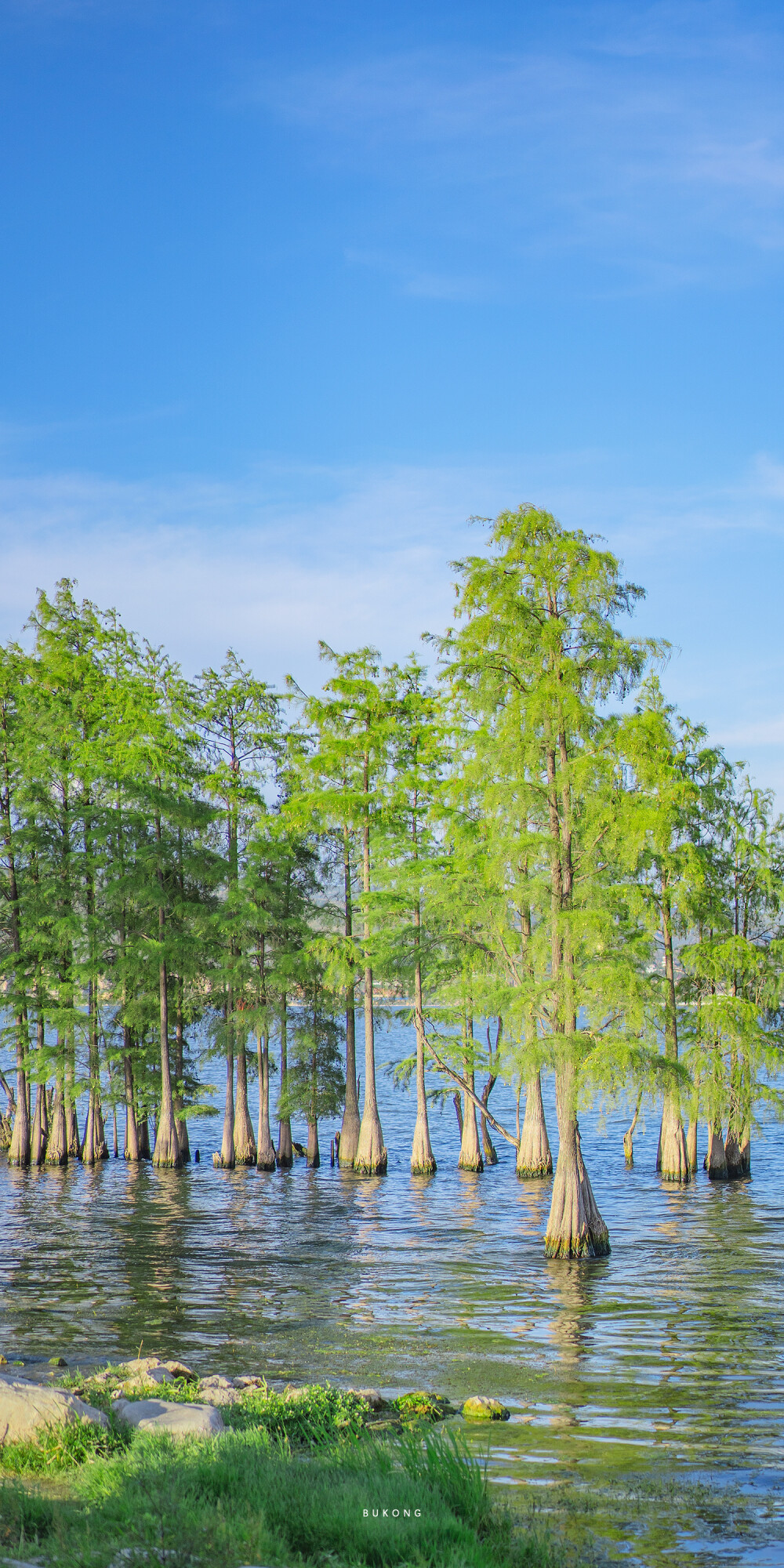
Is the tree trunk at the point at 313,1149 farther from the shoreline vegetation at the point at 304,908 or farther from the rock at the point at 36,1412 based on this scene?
the rock at the point at 36,1412

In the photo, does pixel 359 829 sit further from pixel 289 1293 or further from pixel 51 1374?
pixel 51 1374

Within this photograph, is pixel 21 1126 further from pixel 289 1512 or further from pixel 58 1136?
pixel 289 1512

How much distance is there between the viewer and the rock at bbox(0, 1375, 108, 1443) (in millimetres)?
11133

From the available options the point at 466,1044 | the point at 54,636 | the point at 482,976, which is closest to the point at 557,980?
the point at 482,976

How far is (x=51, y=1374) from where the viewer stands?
52.2ft

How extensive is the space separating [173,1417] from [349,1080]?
36.0m

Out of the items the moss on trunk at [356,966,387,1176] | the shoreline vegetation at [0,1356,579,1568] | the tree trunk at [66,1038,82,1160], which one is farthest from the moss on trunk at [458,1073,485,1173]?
the shoreline vegetation at [0,1356,579,1568]

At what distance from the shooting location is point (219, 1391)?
13820mm

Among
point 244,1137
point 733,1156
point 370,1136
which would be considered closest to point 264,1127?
point 244,1137

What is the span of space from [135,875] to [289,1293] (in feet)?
84.9

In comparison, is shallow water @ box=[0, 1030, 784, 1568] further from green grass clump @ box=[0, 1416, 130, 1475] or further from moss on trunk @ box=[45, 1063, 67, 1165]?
moss on trunk @ box=[45, 1063, 67, 1165]

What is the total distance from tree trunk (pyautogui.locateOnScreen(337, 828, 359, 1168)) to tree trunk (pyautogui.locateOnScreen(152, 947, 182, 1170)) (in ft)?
20.8

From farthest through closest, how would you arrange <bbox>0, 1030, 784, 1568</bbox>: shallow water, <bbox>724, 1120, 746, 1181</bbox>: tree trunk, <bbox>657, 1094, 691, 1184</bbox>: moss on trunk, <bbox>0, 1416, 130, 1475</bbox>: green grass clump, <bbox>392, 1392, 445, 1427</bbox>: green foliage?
<bbox>724, 1120, 746, 1181</bbox>: tree trunk
<bbox>657, 1094, 691, 1184</bbox>: moss on trunk
<bbox>392, 1392, 445, 1427</bbox>: green foliage
<bbox>0, 1030, 784, 1568</bbox>: shallow water
<bbox>0, 1416, 130, 1475</bbox>: green grass clump

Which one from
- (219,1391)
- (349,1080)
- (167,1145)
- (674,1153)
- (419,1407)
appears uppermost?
(219,1391)
